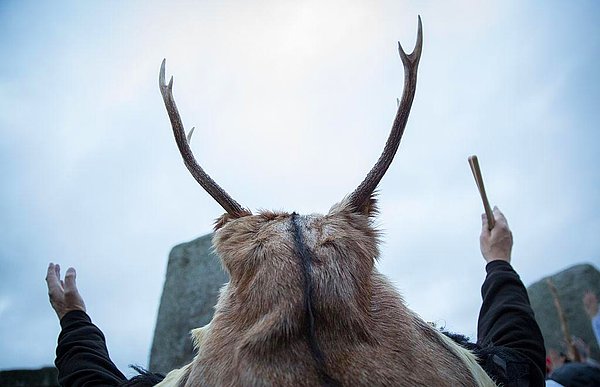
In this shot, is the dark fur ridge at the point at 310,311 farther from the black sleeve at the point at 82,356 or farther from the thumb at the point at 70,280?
the thumb at the point at 70,280

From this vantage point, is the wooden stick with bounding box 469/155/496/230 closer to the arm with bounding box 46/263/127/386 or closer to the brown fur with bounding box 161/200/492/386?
the brown fur with bounding box 161/200/492/386

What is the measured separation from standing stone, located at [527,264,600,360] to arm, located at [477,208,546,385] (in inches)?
403

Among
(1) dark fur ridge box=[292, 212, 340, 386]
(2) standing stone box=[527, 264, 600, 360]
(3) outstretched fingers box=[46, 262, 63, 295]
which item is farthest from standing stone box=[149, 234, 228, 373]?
(2) standing stone box=[527, 264, 600, 360]

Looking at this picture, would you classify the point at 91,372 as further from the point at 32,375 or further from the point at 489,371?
the point at 32,375

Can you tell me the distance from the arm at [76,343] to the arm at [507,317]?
1853 mm

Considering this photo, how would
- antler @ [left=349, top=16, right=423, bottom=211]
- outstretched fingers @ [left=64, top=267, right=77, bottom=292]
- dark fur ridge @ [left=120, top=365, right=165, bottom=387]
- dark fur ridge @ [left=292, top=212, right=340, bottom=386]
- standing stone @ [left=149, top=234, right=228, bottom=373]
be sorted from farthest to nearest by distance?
standing stone @ [left=149, top=234, right=228, bottom=373]
outstretched fingers @ [left=64, top=267, right=77, bottom=292]
antler @ [left=349, top=16, right=423, bottom=211]
dark fur ridge @ [left=120, top=365, right=165, bottom=387]
dark fur ridge @ [left=292, top=212, right=340, bottom=386]

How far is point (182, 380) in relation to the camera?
191 centimetres

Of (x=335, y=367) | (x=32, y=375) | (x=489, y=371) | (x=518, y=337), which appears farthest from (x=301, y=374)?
(x=32, y=375)

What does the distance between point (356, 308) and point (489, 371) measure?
0.78 meters

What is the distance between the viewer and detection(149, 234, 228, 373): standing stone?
705 centimetres

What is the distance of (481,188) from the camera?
3359mm

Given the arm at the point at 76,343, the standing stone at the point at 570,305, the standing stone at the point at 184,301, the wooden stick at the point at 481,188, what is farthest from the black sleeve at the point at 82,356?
the standing stone at the point at 570,305

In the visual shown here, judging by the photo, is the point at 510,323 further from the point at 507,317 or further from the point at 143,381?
the point at 143,381

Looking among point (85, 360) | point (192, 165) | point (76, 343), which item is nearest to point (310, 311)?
point (192, 165)
